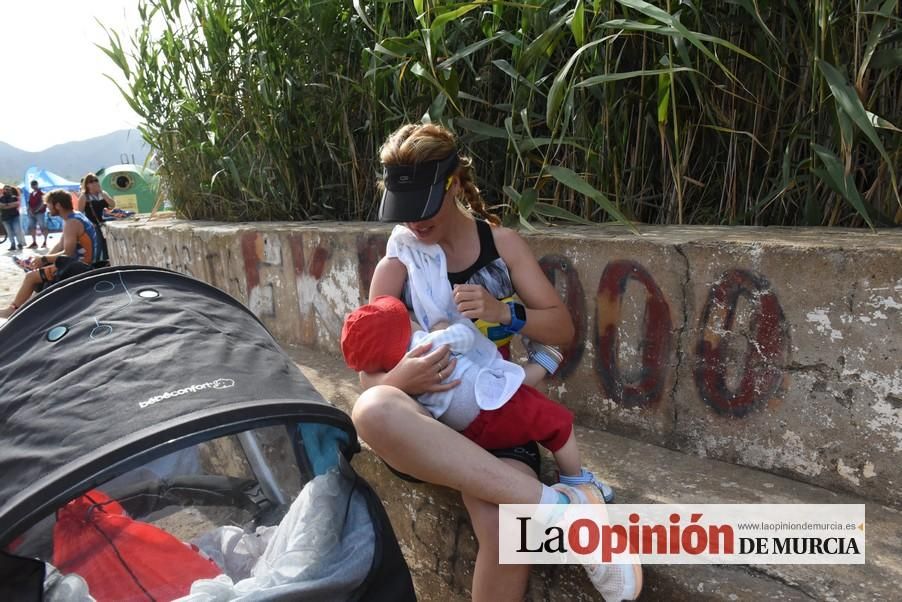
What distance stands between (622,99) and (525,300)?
783 mm

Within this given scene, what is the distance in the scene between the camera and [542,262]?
7.55 feet

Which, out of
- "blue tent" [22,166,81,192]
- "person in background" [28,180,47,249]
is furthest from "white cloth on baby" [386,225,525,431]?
"blue tent" [22,166,81,192]

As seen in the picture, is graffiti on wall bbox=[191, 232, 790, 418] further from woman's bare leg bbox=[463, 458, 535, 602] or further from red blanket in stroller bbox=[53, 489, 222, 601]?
red blanket in stroller bbox=[53, 489, 222, 601]

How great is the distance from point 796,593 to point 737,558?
0.47ft

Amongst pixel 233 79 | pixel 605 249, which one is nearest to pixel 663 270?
pixel 605 249

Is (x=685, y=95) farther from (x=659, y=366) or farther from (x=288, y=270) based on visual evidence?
(x=288, y=270)

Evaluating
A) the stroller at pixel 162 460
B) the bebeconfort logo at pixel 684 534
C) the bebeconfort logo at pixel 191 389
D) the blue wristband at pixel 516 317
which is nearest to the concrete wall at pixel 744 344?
the bebeconfort logo at pixel 684 534

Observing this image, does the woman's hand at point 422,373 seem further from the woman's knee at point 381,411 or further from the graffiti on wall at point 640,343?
the graffiti on wall at point 640,343

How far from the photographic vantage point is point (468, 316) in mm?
1887

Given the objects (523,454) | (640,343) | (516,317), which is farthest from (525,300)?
(523,454)

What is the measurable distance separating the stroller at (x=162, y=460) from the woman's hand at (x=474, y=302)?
1.56 ft

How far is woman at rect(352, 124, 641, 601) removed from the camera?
161 centimetres

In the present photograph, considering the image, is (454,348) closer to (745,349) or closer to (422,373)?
(422,373)

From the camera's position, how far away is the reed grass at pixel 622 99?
1976 millimetres
